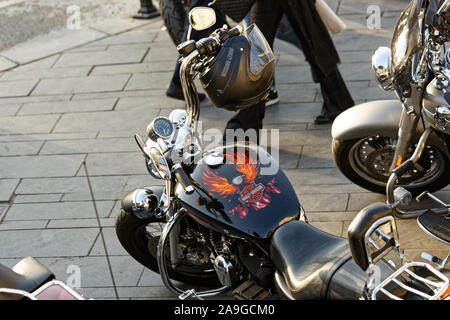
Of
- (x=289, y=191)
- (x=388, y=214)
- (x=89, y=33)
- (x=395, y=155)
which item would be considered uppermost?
(x=388, y=214)

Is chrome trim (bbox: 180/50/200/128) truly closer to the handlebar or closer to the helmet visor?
the handlebar

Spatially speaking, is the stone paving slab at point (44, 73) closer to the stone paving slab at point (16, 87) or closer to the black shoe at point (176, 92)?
the stone paving slab at point (16, 87)

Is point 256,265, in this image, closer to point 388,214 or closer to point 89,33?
point 388,214

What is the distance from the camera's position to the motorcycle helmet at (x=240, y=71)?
3.36 m

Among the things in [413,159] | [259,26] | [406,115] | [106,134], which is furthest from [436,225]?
[106,134]

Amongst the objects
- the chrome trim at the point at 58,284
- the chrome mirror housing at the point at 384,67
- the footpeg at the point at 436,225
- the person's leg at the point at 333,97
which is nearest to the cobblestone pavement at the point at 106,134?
the person's leg at the point at 333,97

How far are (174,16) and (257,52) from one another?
3052mm

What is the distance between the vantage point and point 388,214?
266 centimetres

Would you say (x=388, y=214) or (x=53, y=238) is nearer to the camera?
(x=388, y=214)

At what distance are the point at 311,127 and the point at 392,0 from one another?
2.79 m

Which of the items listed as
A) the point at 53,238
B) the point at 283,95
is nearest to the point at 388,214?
the point at 53,238

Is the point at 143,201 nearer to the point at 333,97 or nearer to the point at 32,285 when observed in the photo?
the point at 32,285

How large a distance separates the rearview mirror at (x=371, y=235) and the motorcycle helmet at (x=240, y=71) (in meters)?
0.99

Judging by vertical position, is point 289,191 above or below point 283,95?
above
